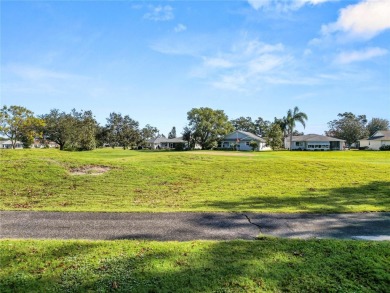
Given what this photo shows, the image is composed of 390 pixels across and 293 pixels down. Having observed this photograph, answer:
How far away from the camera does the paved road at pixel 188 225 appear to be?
260 inches

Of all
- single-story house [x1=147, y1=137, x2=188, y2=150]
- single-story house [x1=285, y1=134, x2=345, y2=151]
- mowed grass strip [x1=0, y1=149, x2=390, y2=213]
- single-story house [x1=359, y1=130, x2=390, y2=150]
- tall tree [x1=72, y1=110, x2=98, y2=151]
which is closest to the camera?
mowed grass strip [x1=0, y1=149, x2=390, y2=213]

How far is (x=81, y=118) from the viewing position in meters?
83.8

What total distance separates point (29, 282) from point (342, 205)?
9.40 metres

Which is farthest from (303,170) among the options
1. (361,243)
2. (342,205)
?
(361,243)

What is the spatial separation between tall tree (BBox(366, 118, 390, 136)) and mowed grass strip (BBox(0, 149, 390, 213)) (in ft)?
381

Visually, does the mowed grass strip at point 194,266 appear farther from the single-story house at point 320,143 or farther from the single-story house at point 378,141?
the single-story house at point 378,141

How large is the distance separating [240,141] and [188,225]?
6597 centimetres

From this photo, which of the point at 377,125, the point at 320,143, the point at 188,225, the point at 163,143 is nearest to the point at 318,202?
the point at 188,225

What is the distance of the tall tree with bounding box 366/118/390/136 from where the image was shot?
4717 inches

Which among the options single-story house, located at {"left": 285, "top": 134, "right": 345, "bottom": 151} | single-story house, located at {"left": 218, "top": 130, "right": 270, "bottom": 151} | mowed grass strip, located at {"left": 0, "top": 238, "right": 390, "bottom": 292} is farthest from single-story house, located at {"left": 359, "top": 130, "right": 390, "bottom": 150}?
mowed grass strip, located at {"left": 0, "top": 238, "right": 390, "bottom": 292}

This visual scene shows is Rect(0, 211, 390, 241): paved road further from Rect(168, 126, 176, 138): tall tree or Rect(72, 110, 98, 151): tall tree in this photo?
Rect(168, 126, 176, 138): tall tree

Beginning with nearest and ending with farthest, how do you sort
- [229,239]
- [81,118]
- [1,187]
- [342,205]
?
1. [229,239]
2. [342,205]
3. [1,187]
4. [81,118]

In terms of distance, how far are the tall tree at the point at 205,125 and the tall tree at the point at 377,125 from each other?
7928 cm

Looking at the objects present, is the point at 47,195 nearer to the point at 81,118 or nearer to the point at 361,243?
the point at 361,243
